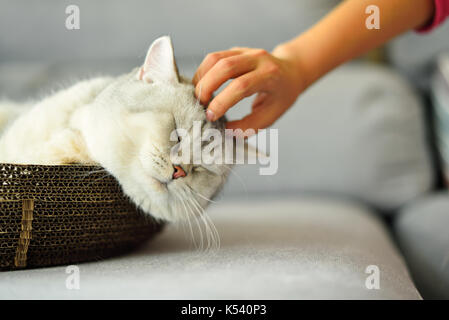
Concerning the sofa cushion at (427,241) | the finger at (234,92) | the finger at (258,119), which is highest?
the finger at (234,92)

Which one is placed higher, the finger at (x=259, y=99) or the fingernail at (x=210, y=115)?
the finger at (x=259, y=99)

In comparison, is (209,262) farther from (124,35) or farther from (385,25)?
(124,35)

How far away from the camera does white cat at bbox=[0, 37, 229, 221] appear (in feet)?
2.94

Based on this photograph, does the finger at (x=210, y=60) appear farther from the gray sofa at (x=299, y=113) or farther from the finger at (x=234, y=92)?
the gray sofa at (x=299, y=113)

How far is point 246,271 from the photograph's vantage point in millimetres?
799

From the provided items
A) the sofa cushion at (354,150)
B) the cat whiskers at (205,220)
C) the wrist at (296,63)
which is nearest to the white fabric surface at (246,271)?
the cat whiskers at (205,220)

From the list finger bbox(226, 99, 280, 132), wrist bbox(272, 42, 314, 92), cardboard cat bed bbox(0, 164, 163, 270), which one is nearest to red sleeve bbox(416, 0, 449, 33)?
wrist bbox(272, 42, 314, 92)

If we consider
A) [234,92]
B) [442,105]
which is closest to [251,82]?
[234,92]

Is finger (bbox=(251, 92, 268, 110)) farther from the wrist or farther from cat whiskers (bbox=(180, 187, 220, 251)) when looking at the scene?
cat whiskers (bbox=(180, 187, 220, 251))

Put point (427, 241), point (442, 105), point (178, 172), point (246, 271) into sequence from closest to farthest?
point (246, 271)
point (178, 172)
point (427, 241)
point (442, 105)

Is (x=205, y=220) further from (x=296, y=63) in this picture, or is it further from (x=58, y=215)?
(x=296, y=63)

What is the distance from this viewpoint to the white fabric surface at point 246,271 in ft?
2.34

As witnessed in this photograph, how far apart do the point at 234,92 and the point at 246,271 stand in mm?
347

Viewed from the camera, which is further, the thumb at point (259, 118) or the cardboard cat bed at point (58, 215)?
the thumb at point (259, 118)
